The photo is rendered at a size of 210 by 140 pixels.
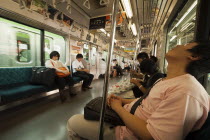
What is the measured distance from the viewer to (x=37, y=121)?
6.33 ft

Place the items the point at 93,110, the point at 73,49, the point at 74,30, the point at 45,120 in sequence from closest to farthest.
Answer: the point at 93,110
the point at 45,120
the point at 74,30
the point at 73,49

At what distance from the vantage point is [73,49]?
5.14 m

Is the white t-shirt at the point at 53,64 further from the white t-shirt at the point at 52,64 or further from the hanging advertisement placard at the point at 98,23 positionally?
the hanging advertisement placard at the point at 98,23

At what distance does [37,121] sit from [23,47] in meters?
2.59

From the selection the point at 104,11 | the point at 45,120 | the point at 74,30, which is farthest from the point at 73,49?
the point at 45,120

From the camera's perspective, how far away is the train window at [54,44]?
3996 mm

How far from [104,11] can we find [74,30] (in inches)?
61.9

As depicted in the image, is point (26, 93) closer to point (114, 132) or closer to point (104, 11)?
point (114, 132)

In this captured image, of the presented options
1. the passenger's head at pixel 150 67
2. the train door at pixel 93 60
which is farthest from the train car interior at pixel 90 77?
the train door at pixel 93 60

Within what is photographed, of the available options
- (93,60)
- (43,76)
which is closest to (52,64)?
(43,76)

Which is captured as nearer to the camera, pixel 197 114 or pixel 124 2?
pixel 197 114

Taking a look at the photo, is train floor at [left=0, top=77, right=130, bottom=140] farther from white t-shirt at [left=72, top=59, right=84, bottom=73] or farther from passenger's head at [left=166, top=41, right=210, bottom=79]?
white t-shirt at [left=72, top=59, right=84, bottom=73]

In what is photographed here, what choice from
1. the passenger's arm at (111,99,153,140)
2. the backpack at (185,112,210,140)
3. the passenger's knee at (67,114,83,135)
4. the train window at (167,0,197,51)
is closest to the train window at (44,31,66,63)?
the passenger's knee at (67,114,83,135)

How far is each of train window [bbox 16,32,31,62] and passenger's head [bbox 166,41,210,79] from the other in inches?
161
